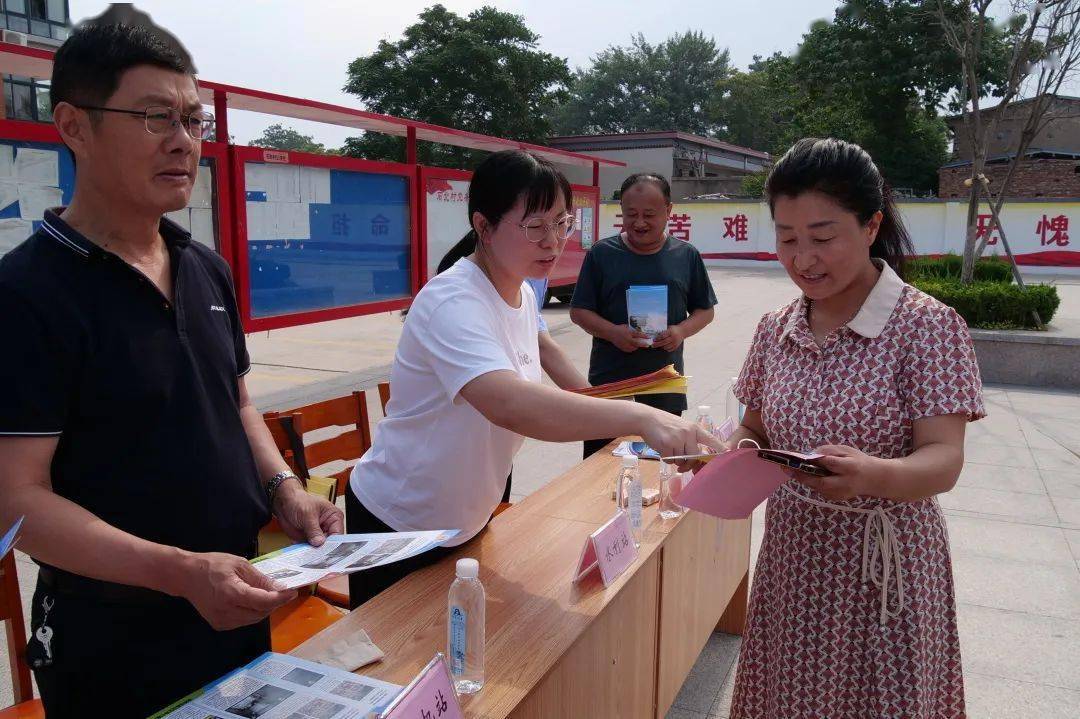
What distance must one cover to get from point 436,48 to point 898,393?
120ft

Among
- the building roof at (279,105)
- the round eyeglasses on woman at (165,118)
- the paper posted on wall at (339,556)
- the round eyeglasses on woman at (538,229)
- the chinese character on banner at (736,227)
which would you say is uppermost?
the building roof at (279,105)

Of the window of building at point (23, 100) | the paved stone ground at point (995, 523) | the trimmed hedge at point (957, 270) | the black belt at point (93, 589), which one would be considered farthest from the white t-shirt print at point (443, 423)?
the window of building at point (23, 100)

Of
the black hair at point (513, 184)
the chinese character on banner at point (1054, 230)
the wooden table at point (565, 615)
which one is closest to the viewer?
the wooden table at point (565, 615)

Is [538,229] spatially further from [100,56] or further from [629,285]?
[629,285]

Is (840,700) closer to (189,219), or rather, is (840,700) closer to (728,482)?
(728,482)

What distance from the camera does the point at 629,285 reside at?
3.67m

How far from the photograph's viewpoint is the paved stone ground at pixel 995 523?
9.52 ft

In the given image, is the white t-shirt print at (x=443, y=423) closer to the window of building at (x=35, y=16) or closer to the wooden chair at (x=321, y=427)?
the wooden chair at (x=321, y=427)

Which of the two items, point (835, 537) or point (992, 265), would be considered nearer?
point (835, 537)

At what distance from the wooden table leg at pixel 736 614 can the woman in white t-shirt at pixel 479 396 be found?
5.98ft

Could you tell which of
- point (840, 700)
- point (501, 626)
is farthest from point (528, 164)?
point (840, 700)

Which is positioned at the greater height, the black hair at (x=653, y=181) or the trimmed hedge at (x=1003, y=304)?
the black hair at (x=653, y=181)

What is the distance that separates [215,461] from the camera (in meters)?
1.35

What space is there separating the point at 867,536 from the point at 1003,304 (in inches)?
315
